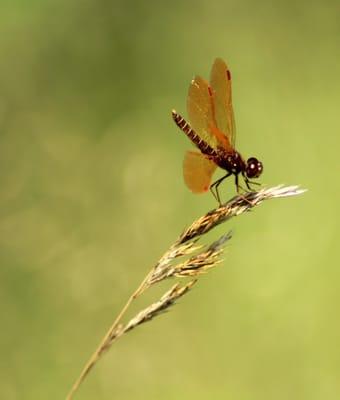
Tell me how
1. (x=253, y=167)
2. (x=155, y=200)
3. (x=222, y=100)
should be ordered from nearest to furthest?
1. (x=253, y=167)
2. (x=222, y=100)
3. (x=155, y=200)

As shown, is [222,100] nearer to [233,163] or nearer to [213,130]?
[213,130]

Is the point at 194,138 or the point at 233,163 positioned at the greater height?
the point at 194,138

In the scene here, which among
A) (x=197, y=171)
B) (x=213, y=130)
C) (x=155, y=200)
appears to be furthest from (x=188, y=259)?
(x=155, y=200)

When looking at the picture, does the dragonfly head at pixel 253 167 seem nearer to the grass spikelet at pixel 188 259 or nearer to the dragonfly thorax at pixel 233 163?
A: the dragonfly thorax at pixel 233 163

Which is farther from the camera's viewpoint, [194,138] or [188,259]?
[194,138]

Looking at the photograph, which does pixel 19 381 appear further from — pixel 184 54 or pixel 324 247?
pixel 184 54

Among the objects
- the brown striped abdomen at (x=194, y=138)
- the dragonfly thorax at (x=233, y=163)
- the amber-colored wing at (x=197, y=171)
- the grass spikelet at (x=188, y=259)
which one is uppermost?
the brown striped abdomen at (x=194, y=138)

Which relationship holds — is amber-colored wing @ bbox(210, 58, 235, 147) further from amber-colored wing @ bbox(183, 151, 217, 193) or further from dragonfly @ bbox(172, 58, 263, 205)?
amber-colored wing @ bbox(183, 151, 217, 193)

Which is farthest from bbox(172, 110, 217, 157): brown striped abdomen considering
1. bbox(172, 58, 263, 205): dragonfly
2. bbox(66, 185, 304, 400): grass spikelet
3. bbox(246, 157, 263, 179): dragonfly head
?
bbox(66, 185, 304, 400): grass spikelet

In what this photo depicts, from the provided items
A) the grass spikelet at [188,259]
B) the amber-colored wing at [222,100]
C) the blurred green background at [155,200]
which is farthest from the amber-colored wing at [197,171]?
the blurred green background at [155,200]
